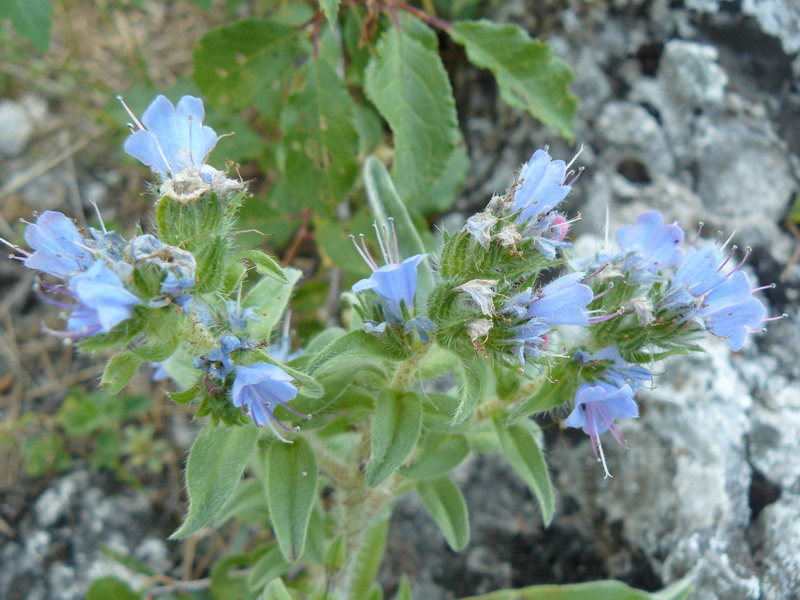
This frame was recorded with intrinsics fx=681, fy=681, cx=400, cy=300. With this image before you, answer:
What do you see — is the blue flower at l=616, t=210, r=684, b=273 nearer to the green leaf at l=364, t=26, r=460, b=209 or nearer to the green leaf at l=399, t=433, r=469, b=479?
the green leaf at l=399, t=433, r=469, b=479

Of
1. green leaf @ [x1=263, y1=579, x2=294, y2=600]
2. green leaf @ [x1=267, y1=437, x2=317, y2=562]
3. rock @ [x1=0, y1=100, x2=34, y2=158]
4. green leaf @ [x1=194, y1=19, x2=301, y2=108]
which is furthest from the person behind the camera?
rock @ [x1=0, y1=100, x2=34, y2=158]

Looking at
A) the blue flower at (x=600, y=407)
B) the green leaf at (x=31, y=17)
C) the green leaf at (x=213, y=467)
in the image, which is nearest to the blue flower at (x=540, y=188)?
the blue flower at (x=600, y=407)

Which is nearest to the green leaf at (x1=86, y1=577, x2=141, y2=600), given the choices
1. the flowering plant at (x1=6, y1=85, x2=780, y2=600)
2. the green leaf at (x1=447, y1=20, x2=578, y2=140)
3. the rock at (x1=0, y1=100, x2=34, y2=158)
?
the flowering plant at (x1=6, y1=85, x2=780, y2=600)

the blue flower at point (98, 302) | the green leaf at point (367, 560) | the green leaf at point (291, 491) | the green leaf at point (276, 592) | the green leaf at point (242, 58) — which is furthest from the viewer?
the green leaf at point (242, 58)

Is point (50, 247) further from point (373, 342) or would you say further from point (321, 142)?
point (321, 142)

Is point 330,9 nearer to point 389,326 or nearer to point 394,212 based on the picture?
point 394,212

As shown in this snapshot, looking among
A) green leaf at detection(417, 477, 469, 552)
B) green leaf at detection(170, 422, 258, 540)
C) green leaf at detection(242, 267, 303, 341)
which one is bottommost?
green leaf at detection(417, 477, 469, 552)

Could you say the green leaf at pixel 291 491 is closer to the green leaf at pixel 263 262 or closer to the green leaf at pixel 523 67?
the green leaf at pixel 263 262

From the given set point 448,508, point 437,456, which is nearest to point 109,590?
point 448,508
